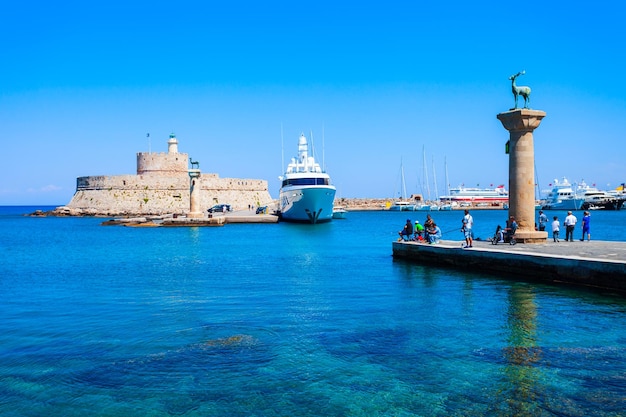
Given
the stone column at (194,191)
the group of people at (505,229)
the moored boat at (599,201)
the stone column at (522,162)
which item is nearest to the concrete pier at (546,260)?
the group of people at (505,229)

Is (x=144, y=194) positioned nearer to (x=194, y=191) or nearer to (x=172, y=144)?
(x=172, y=144)

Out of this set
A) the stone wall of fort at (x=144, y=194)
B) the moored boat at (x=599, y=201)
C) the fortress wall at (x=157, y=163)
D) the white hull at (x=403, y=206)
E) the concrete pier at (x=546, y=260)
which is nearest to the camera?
the concrete pier at (x=546, y=260)

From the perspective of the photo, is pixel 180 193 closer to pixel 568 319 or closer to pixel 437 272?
pixel 437 272

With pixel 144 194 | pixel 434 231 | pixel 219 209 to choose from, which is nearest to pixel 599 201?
pixel 219 209

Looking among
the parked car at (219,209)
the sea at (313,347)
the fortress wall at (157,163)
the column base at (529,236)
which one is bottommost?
the sea at (313,347)

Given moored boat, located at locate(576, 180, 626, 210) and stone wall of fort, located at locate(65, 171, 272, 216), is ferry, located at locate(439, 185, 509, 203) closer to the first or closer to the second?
moored boat, located at locate(576, 180, 626, 210)

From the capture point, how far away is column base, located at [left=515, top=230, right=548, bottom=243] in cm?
1833

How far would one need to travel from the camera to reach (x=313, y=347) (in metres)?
9.16

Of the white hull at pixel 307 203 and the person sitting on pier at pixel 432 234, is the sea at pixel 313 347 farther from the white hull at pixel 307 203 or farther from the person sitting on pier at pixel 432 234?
the white hull at pixel 307 203

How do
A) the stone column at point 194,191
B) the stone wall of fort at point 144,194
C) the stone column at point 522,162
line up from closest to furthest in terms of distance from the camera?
the stone column at point 522,162 < the stone column at point 194,191 < the stone wall of fort at point 144,194

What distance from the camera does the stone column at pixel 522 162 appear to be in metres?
17.8

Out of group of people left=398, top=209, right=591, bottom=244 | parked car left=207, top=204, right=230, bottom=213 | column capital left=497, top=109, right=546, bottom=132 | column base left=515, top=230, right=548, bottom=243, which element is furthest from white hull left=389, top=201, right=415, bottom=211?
column capital left=497, top=109, right=546, bottom=132

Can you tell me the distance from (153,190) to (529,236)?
6186cm

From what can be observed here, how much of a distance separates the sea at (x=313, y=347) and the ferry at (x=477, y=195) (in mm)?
115014
